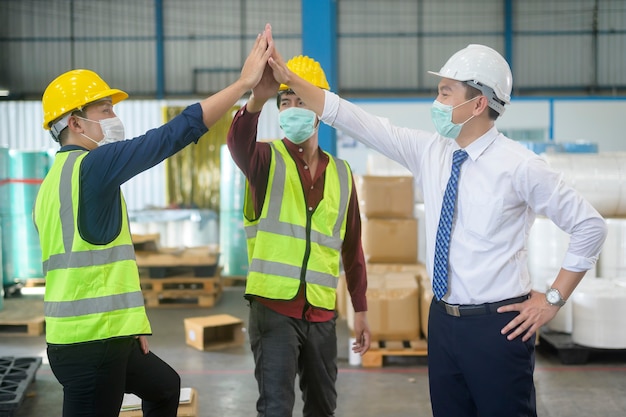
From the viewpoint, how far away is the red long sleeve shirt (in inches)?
117

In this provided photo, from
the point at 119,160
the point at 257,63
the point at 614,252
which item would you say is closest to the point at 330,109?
the point at 257,63

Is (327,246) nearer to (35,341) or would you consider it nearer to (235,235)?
(35,341)

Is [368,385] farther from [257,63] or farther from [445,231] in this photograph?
[257,63]

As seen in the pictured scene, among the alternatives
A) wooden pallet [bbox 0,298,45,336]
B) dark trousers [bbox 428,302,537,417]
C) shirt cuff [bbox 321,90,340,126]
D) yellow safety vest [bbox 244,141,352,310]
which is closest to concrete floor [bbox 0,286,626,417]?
wooden pallet [bbox 0,298,45,336]

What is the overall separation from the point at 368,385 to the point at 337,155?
673cm

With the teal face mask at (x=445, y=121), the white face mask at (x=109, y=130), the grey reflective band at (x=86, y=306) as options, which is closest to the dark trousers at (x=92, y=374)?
the grey reflective band at (x=86, y=306)

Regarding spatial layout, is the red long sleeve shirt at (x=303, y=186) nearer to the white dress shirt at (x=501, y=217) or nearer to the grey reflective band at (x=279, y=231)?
the grey reflective band at (x=279, y=231)

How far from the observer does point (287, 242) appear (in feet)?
10.3

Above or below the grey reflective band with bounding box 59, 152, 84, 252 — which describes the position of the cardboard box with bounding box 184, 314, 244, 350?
below

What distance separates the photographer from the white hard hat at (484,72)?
2.74m

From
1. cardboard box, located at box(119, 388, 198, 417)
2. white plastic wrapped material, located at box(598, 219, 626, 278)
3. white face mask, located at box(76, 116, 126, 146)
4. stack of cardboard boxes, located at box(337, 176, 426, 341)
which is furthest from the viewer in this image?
stack of cardboard boxes, located at box(337, 176, 426, 341)

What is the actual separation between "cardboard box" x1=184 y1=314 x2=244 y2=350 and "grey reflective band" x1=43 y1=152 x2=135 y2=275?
15.1ft

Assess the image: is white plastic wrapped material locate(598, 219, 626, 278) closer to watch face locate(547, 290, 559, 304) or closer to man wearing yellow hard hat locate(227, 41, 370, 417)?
man wearing yellow hard hat locate(227, 41, 370, 417)

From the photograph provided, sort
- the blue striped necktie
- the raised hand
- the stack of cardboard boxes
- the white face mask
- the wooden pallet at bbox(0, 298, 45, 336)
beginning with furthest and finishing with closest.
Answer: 1. the wooden pallet at bbox(0, 298, 45, 336)
2. the stack of cardboard boxes
3. the white face mask
4. the raised hand
5. the blue striped necktie
